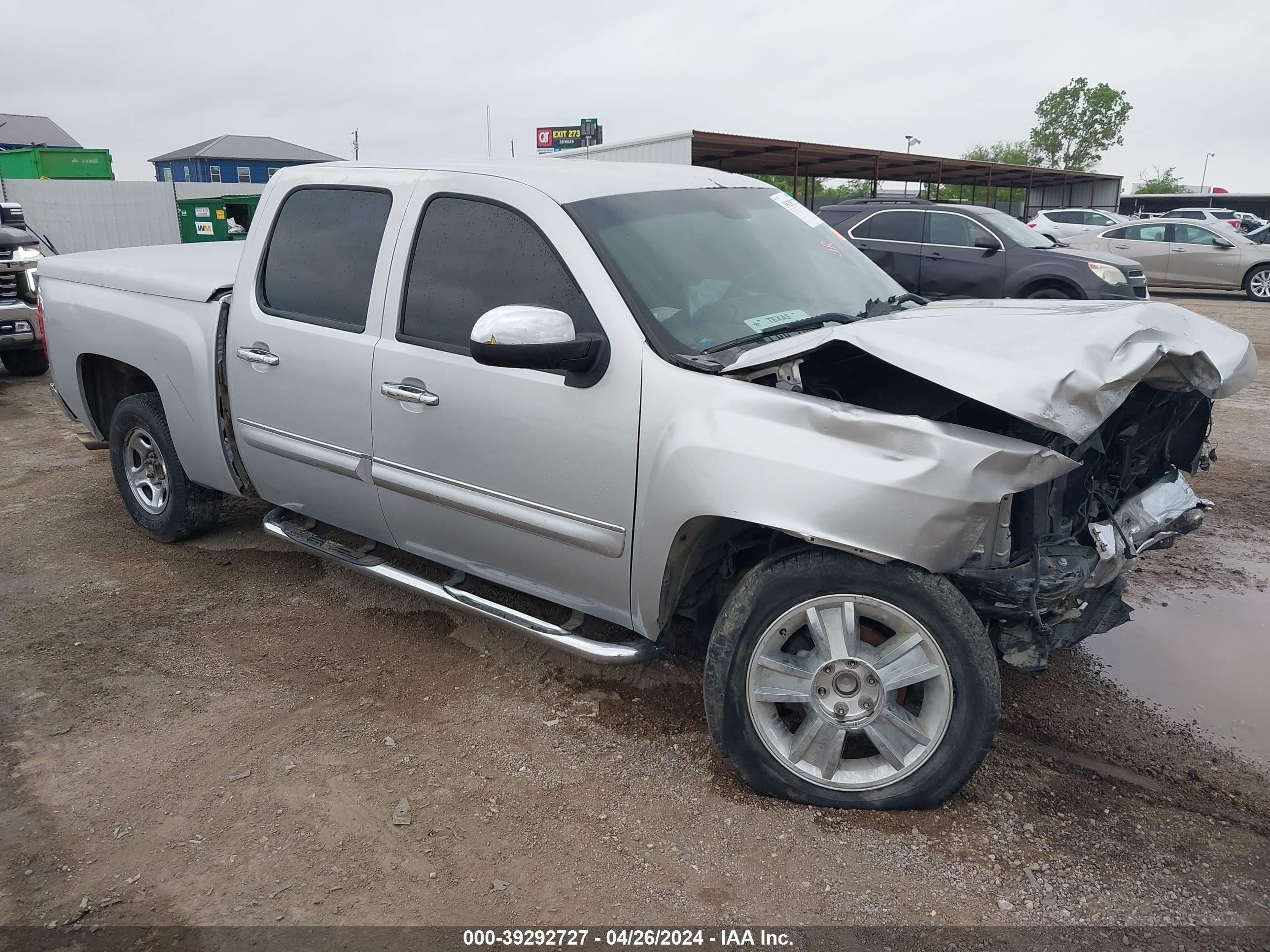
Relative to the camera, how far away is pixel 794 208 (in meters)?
4.02

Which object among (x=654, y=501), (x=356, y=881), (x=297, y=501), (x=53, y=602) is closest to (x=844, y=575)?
(x=654, y=501)

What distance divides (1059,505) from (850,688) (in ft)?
2.78

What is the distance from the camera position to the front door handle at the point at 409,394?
335cm

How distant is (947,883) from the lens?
2.51m

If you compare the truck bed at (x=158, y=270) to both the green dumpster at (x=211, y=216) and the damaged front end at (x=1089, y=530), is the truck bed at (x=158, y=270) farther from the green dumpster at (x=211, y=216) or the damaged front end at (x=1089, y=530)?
the green dumpster at (x=211, y=216)

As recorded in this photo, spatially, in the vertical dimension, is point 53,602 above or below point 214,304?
below

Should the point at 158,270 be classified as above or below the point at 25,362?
above

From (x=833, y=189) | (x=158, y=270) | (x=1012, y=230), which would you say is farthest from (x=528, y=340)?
(x=833, y=189)

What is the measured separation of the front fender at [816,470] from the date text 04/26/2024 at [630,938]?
38.8 inches

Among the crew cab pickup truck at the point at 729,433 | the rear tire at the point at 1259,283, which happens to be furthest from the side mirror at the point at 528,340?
the rear tire at the point at 1259,283

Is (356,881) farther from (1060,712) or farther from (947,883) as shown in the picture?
(1060,712)

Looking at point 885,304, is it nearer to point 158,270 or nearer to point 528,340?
point 528,340

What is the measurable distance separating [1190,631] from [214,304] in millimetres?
4444

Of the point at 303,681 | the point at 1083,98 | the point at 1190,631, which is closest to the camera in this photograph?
the point at 303,681
